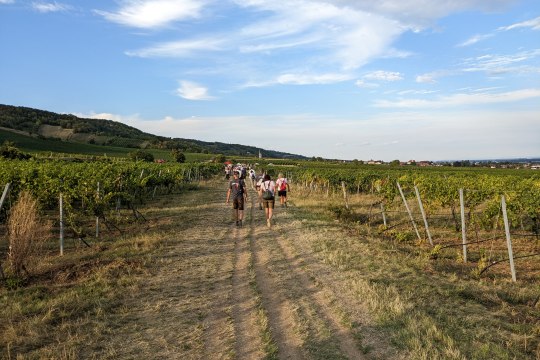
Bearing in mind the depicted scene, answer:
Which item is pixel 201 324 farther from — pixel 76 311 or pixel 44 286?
pixel 44 286

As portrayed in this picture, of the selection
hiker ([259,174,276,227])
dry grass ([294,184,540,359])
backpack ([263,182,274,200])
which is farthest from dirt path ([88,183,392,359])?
backpack ([263,182,274,200])

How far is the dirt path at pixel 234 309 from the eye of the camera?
4723 millimetres

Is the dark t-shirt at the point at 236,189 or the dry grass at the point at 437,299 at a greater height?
the dark t-shirt at the point at 236,189

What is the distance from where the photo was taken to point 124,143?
354ft

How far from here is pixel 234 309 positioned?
5977mm

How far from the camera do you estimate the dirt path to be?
15.5 ft

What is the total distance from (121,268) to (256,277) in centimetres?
292

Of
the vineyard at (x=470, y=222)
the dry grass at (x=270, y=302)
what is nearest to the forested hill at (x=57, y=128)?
the vineyard at (x=470, y=222)

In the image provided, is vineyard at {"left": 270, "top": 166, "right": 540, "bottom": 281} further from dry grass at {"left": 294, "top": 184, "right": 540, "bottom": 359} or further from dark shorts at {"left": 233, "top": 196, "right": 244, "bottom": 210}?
dark shorts at {"left": 233, "top": 196, "right": 244, "bottom": 210}

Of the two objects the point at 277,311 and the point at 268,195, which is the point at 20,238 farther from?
the point at 268,195

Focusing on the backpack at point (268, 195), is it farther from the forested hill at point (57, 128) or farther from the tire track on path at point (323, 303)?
the forested hill at point (57, 128)

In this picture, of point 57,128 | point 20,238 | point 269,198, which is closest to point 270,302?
point 20,238

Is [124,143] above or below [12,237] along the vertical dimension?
above

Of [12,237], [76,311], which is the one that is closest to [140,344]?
[76,311]
